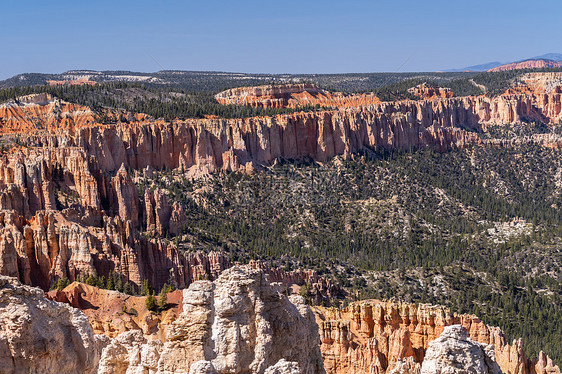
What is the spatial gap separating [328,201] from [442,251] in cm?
2736

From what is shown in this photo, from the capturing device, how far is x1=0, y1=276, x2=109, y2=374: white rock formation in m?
19.2

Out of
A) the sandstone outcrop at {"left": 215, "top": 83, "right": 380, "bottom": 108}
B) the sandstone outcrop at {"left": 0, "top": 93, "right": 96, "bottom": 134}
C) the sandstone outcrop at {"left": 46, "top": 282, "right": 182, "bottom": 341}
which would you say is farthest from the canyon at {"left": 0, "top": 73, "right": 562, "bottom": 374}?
the sandstone outcrop at {"left": 215, "top": 83, "right": 380, "bottom": 108}

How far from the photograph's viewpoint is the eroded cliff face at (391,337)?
4381 centimetres

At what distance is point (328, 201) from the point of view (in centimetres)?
12394

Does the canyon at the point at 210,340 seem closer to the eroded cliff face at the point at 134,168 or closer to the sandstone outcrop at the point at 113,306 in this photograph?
the sandstone outcrop at the point at 113,306

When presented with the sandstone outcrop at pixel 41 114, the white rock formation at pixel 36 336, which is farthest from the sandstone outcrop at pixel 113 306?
the sandstone outcrop at pixel 41 114

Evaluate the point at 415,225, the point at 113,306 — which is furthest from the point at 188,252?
the point at 415,225

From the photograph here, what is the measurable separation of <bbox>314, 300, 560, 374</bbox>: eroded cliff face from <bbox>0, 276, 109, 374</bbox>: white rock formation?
23036mm

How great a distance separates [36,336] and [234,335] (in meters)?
5.13

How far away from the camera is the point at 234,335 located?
19.2 m

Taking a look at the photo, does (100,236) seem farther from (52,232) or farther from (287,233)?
(287,233)

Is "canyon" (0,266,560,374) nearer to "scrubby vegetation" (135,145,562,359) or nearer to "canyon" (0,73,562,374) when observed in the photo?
"canyon" (0,73,562,374)

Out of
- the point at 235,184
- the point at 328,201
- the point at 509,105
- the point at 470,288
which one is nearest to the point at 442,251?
the point at 470,288

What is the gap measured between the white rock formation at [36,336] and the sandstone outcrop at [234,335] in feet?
5.62
